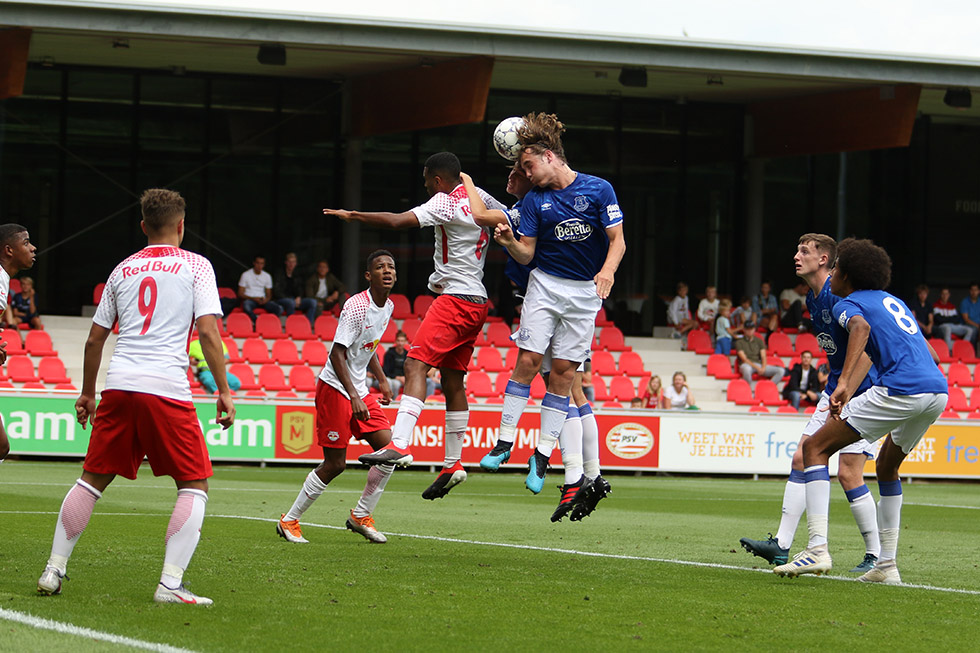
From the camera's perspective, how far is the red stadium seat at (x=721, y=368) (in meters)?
25.4

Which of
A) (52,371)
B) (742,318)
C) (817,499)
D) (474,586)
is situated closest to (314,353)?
(52,371)

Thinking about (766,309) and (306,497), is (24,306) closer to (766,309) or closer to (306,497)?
(306,497)

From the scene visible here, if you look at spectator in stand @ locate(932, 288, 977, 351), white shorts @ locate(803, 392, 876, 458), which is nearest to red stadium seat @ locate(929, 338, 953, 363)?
spectator in stand @ locate(932, 288, 977, 351)

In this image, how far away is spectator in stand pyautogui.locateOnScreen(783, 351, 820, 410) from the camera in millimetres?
23498

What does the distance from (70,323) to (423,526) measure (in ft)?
50.2

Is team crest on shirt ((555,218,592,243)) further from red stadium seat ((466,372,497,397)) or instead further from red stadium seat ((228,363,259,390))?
red stadium seat ((228,363,259,390))

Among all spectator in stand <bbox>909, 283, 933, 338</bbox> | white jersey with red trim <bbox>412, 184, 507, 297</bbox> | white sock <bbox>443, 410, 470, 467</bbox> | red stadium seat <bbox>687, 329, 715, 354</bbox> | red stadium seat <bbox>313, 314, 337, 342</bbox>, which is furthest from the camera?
spectator in stand <bbox>909, 283, 933, 338</bbox>

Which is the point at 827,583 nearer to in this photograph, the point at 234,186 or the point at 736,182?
the point at 234,186

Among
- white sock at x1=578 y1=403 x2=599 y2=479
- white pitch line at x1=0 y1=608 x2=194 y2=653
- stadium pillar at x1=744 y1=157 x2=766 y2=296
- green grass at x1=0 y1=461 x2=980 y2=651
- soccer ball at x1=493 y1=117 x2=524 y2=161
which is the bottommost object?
green grass at x1=0 y1=461 x2=980 y2=651

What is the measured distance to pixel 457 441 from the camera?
970 centimetres

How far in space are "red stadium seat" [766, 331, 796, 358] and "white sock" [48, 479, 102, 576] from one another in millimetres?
21848

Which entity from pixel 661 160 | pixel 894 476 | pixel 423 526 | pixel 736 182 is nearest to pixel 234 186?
pixel 661 160

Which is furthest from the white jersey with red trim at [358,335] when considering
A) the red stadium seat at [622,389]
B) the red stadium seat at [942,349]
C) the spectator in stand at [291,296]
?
the red stadium seat at [942,349]

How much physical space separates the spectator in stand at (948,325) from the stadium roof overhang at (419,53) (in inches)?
189
